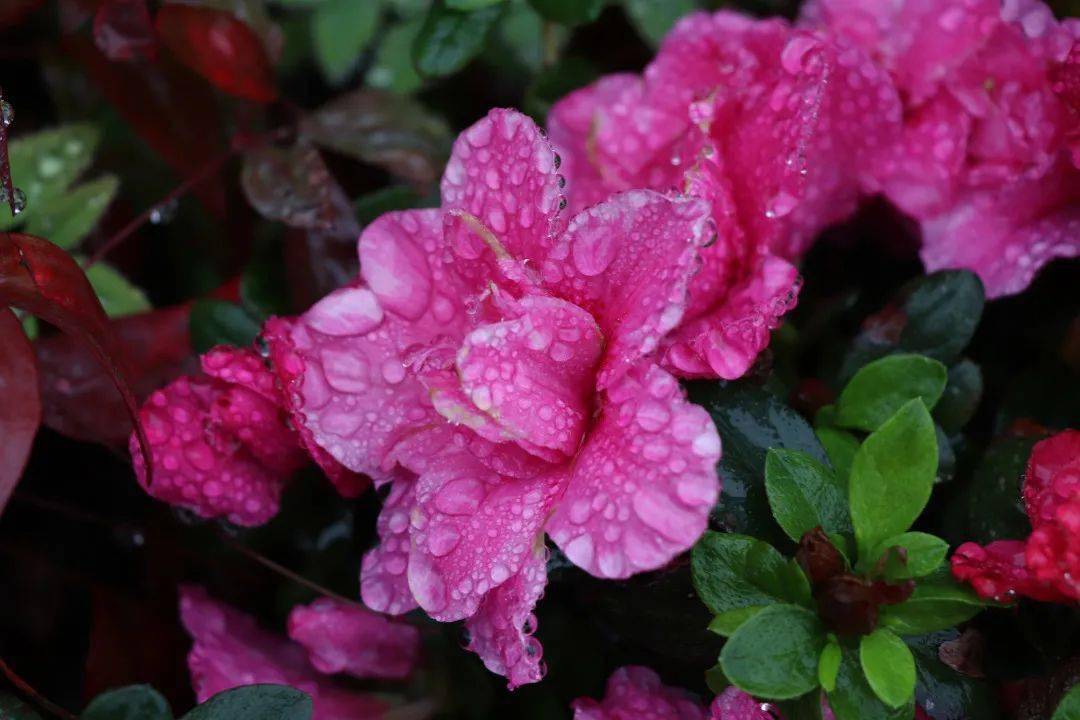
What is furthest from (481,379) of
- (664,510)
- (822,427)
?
(822,427)

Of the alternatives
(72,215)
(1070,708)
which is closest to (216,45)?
(72,215)

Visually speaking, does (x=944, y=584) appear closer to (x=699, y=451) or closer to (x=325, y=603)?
(x=699, y=451)

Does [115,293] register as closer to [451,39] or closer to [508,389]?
[451,39]

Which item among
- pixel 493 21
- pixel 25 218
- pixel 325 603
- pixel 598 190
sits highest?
pixel 493 21

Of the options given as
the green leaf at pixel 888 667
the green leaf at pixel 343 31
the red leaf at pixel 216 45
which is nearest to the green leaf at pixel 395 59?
the green leaf at pixel 343 31

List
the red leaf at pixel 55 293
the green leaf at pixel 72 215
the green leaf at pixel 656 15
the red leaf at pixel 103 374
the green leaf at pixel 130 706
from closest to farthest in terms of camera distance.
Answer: the red leaf at pixel 55 293, the green leaf at pixel 130 706, the red leaf at pixel 103 374, the green leaf at pixel 72 215, the green leaf at pixel 656 15

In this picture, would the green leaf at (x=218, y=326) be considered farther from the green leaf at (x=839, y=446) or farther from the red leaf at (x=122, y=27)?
the green leaf at (x=839, y=446)
